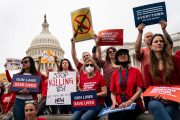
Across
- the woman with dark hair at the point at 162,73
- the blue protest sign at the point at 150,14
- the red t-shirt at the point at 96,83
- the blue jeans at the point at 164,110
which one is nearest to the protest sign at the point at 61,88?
the red t-shirt at the point at 96,83

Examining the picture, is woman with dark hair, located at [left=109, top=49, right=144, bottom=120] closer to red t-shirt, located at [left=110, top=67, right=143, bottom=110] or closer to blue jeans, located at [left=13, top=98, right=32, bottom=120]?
red t-shirt, located at [left=110, top=67, right=143, bottom=110]

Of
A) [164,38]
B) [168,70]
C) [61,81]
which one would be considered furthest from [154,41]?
[61,81]

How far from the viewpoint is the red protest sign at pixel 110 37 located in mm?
7289

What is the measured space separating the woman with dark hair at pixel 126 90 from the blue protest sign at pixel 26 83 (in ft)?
6.64

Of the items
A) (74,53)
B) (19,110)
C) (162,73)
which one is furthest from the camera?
(74,53)

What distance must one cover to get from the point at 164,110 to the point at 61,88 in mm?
3077

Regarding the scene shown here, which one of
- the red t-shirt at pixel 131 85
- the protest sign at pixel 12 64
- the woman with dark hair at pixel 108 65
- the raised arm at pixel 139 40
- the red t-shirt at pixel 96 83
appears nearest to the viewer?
the red t-shirt at pixel 131 85


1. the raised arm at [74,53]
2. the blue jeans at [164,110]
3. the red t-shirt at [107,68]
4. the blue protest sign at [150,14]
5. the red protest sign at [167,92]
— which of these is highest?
the blue protest sign at [150,14]

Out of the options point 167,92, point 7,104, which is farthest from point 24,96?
point 167,92

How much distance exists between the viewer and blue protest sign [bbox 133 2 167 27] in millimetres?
5508

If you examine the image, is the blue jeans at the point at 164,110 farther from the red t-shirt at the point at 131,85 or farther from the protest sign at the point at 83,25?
the protest sign at the point at 83,25

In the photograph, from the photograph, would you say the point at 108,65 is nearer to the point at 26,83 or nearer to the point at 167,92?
the point at 26,83

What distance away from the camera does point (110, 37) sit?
730cm

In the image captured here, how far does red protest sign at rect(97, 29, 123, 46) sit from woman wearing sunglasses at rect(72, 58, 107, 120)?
1.40 m
